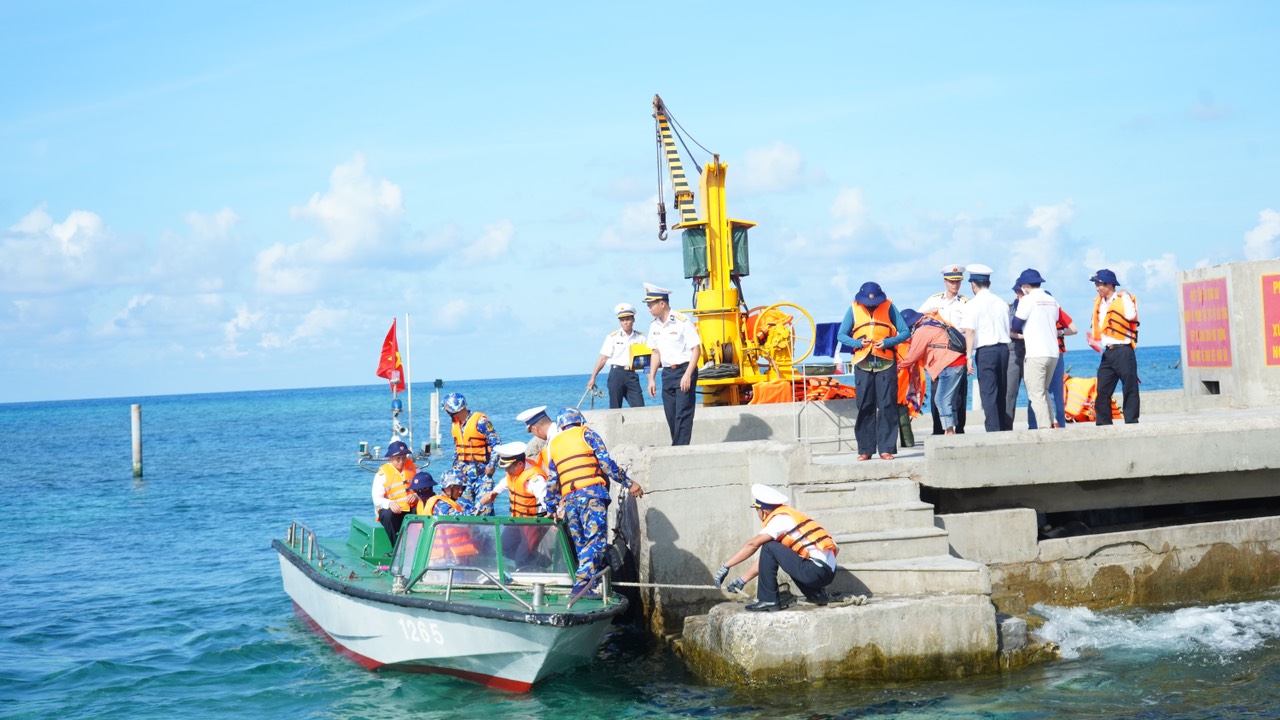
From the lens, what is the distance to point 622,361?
14336 millimetres

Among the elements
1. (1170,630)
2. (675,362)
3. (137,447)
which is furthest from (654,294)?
(137,447)

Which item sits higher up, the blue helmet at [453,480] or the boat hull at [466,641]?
the blue helmet at [453,480]

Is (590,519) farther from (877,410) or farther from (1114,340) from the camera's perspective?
(1114,340)

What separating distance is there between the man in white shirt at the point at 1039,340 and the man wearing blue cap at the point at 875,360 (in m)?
1.66

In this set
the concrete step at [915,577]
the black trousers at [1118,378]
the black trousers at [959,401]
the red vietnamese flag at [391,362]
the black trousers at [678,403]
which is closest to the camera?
the concrete step at [915,577]

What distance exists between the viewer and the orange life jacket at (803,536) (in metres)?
9.09

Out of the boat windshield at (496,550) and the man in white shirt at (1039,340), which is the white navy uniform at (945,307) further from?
the boat windshield at (496,550)

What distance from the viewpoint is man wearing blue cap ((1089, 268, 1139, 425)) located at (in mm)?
11914

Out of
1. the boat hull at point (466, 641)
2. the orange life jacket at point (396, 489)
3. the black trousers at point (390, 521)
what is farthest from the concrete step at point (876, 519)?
the black trousers at point (390, 521)

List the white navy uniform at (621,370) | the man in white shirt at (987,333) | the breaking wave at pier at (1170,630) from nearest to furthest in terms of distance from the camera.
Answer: the breaking wave at pier at (1170,630) → the man in white shirt at (987,333) → the white navy uniform at (621,370)

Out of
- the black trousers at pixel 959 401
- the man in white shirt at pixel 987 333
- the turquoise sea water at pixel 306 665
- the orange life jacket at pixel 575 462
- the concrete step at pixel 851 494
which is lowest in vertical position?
the turquoise sea water at pixel 306 665

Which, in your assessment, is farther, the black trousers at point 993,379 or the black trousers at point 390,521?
the black trousers at point 390,521

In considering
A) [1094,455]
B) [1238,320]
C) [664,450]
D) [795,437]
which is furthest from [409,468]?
[1238,320]

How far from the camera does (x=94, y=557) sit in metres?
21.1
